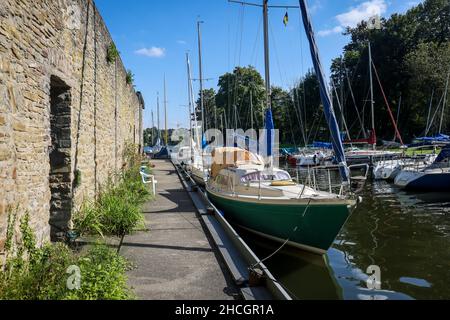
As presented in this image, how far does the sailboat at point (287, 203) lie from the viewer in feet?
27.5

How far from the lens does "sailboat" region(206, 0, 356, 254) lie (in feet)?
27.5

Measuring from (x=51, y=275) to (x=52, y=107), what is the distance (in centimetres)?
398

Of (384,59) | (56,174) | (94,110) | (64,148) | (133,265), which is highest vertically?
(384,59)

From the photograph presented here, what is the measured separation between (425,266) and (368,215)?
233 inches

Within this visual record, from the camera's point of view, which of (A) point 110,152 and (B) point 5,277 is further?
(A) point 110,152

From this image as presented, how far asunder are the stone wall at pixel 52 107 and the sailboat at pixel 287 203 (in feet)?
12.3

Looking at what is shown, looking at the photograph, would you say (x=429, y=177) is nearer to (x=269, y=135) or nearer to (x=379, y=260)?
(x=269, y=135)

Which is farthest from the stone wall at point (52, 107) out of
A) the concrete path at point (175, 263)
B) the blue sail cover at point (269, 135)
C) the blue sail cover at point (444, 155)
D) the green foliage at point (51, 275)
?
the blue sail cover at point (444, 155)

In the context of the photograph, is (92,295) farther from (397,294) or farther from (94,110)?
(94,110)

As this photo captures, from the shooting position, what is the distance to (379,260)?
9.04 meters

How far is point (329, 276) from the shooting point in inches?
321

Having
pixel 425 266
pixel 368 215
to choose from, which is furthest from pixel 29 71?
pixel 368 215

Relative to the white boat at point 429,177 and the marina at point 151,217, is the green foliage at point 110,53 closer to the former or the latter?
the marina at point 151,217

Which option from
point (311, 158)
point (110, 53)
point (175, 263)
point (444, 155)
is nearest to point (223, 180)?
point (110, 53)
